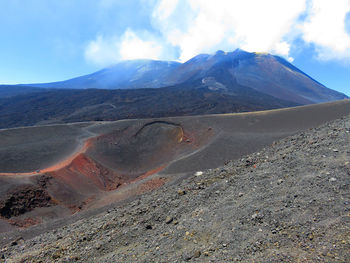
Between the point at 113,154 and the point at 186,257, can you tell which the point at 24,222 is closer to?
the point at 113,154

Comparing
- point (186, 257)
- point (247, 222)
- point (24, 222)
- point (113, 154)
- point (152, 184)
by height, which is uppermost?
point (247, 222)

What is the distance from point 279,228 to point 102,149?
17.3 metres

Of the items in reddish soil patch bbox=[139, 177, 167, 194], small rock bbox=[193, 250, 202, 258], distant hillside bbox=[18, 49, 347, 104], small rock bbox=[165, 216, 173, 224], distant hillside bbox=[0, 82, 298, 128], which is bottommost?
reddish soil patch bbox=[139, 177, 167, 194]

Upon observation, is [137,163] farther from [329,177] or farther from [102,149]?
[329,177]

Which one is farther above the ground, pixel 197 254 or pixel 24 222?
pixel 197 254

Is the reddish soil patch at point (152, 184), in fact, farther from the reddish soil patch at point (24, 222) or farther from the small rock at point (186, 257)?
the small rock at point (186, 257)

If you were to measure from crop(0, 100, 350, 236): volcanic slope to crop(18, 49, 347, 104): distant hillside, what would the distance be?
49.4 meters

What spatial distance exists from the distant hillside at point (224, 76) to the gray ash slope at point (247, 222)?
63.7 meters

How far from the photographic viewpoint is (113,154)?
18.9m

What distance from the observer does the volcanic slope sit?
12.4 meters

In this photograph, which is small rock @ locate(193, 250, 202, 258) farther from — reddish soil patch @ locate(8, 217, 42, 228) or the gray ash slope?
reddish soil patch @ locate(8, 217, 42, 228)

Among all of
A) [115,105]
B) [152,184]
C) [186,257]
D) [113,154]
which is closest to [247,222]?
[186,257]

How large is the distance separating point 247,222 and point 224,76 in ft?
271

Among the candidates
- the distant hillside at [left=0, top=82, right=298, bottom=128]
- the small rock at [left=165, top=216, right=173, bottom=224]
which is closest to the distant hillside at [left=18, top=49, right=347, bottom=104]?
the distant hillside at [left=0, top=82, right=298, bottom=128]
